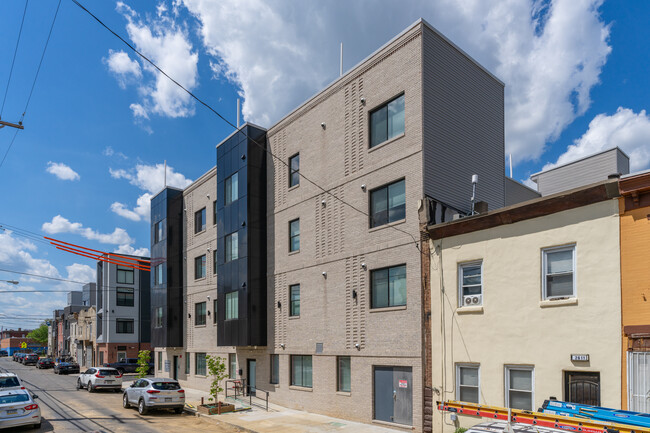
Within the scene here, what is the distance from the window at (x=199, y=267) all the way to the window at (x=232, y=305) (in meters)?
6.14

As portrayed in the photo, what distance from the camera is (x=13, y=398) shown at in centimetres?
1736

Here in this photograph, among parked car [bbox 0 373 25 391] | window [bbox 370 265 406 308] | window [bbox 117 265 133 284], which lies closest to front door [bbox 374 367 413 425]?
window [bbox 370 265 406 308]

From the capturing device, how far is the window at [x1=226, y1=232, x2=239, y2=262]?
1069 inches

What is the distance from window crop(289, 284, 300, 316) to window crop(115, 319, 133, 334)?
128ft

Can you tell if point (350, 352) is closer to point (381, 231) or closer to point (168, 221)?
point (381, 231)

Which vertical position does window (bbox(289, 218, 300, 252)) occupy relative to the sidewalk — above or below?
above

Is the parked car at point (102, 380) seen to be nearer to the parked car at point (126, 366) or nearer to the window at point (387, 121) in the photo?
the parked car at point (126, 366)

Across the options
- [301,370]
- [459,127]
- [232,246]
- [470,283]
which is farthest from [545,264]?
[232,246]

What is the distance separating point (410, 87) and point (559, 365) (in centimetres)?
1030

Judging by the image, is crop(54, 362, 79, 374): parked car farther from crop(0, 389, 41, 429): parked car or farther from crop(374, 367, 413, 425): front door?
crop(374, 367, 413, 425): front door

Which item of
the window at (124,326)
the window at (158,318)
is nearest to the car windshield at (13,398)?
the window at (158,318)

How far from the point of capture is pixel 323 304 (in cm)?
2148

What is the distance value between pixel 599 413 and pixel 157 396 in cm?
1762

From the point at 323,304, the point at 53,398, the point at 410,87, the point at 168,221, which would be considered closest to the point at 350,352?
the point at 323,304
